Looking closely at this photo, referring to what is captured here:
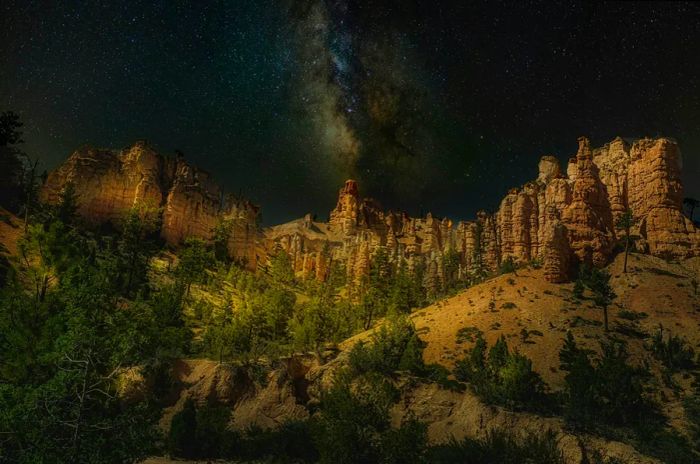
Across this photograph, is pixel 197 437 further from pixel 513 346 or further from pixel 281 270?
pixel 281 270

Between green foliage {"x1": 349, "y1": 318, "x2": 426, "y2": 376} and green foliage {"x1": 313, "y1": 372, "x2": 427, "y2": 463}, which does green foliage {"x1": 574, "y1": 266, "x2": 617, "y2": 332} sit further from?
green foliage {"x1": 313, "y1": 372, "x2": 427, "y2": 463}

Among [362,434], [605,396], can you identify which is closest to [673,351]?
[605,396]

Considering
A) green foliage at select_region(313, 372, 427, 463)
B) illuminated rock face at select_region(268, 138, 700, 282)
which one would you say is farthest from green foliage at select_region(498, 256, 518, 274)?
green foliage at select_region(313, 372, 427, 463)

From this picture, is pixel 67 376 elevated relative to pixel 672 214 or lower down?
lower down

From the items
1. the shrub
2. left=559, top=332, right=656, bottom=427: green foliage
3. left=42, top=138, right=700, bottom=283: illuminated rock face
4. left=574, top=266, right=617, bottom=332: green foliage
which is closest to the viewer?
left=559, top=332, right=656, bottom=427: green foliage

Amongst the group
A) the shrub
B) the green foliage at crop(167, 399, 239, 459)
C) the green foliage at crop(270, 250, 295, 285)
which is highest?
the green foliage at crop(270, 250, 295, 285)

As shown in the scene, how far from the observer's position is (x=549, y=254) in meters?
67.4

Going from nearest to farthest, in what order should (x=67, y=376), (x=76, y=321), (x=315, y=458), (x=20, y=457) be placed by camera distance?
(x=20, y=457) → (x=67, y=376) → (x=76, y=321) → (x=315, y=458)

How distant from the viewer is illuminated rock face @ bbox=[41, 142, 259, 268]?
93500 mm

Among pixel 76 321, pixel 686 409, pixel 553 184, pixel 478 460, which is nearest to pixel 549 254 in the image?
pixel 553 184

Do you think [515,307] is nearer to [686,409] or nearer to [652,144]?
[686,409]

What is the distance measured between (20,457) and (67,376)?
3.03m

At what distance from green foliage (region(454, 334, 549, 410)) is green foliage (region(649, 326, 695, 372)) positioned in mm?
13696

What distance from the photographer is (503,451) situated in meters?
34.0
